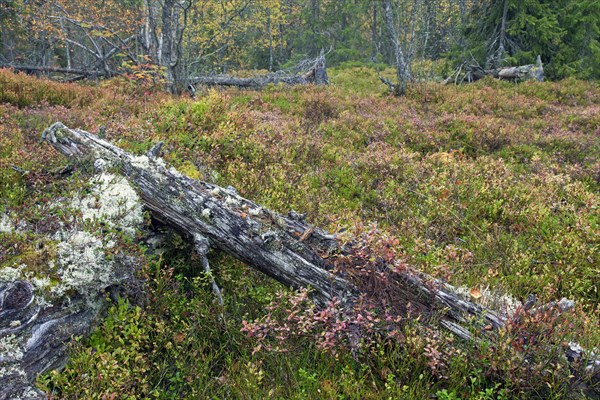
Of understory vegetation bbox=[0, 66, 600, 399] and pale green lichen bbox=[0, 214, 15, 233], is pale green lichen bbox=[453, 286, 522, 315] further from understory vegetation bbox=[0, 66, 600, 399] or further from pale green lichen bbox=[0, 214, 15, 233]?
pale green lichen bbox=[0, 214, 15, 233]

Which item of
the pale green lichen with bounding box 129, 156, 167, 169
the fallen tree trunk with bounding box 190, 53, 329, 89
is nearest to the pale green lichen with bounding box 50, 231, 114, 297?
the pale green lichen with bounding box 129, 156, 167, 169

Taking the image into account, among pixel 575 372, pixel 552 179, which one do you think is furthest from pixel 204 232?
pixel 552 179

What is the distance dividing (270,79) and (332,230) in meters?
15.8

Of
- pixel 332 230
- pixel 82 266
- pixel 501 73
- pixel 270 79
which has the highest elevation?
pixel 501 73

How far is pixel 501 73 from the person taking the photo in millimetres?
18984

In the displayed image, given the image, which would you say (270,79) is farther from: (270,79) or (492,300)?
(492,300)

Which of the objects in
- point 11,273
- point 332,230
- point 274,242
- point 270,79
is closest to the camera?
point 11,273

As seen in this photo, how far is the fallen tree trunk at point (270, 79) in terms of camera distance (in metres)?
18.6

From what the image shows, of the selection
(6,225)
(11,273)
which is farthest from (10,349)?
(6,225)

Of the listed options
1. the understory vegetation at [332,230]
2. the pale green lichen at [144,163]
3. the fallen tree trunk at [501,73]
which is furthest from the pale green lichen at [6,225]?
the fallen tree trunk at [501,73]

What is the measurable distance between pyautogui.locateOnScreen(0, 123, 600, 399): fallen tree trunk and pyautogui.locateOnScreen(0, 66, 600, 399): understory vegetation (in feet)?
0.54

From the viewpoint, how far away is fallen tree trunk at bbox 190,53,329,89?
61.0 ft

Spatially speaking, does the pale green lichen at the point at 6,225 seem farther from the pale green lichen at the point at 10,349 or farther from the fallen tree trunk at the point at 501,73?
the fallen tree trunk at the point at 501,73

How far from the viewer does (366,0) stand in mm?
30906
